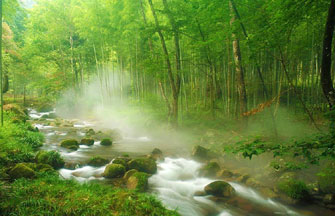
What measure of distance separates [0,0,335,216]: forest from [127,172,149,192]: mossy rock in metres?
0.04

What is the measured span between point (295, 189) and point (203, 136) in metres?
5.39

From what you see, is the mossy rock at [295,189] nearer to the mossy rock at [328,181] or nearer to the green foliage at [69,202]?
the mossy rock at [328,181]

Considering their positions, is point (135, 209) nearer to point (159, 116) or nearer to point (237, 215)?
point (237, 215)

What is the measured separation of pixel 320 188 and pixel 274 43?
378cm

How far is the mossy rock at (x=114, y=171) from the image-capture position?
19.8 ft

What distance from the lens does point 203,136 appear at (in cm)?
1025

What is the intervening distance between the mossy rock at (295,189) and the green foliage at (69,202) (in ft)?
11.1

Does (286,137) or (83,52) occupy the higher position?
(83,52)

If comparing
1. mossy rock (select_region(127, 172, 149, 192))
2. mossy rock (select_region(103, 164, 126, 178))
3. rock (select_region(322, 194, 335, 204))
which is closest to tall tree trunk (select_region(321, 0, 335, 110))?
rock (select_region(322, 194, 335, 204))

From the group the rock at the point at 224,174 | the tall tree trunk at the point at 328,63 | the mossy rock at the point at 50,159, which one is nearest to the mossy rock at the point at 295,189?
the rock at the point at 224,174

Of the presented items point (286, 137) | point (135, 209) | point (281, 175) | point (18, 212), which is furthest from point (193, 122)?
point (18, 212)

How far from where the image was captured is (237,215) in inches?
179

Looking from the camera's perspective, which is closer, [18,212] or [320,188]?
[18,212]

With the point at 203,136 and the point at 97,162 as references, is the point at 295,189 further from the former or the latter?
the point at 97,162
